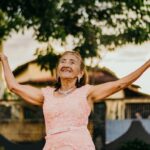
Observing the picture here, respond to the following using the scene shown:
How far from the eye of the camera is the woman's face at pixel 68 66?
3.65 m

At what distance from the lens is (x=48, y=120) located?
11.8 ft

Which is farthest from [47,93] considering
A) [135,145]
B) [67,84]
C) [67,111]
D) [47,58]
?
[47,58]

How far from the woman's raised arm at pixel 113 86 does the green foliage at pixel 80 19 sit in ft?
33.0

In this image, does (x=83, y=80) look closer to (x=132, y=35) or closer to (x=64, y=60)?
(x=64, y=60)

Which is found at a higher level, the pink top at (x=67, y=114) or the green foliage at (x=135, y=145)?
the pink top at (x=67, y=114)

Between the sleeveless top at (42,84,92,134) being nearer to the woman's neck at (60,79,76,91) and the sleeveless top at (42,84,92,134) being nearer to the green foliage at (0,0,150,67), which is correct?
the woman's neck at (60,79,76,91)

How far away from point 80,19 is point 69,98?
11905 millimetres

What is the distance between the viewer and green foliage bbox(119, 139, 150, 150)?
14351mm

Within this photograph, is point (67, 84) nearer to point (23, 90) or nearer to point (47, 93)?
point (47, 93)

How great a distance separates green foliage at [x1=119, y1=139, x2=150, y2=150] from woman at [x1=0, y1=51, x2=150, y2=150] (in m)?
10.6

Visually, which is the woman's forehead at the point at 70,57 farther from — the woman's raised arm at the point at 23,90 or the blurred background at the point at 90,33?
the blurred background at the point at 90,33

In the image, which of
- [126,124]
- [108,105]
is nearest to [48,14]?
Answer: [126,124]

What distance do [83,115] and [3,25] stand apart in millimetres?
12459

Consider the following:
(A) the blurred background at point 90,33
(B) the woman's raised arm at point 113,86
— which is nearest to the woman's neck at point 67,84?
(B) the woman's raised arm at point 113,86
